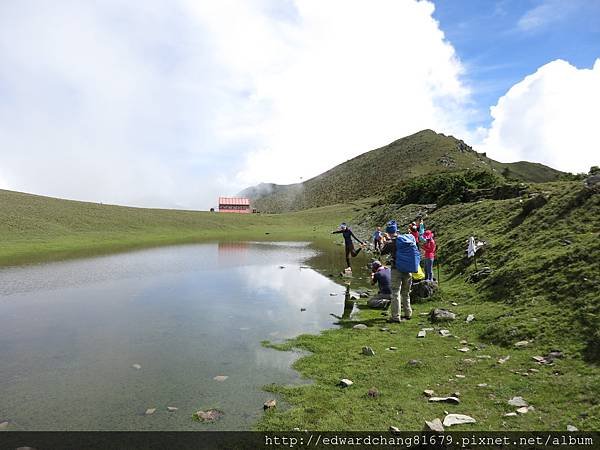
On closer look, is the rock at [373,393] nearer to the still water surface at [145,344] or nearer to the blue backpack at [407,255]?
the still water surface at [145,344]

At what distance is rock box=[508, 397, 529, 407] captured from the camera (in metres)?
8.08

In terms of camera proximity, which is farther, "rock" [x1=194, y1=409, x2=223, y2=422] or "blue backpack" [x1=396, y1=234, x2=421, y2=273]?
"blue backpack" [x1=396, y1=234, x2=421, y2=273]

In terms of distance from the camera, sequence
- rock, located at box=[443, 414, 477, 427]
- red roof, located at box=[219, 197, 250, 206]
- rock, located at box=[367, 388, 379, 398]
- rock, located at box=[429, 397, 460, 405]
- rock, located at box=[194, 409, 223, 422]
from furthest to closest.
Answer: red roof, located at box=[219, 197, 250, 206] < rock, located at box=[367, 388, 379, 398] < rock, located at box=[429, 397, 460, 405] < rock, located at box=[194, 409, 223, 422] < rock, located at box=[443, 414, 477, 427]

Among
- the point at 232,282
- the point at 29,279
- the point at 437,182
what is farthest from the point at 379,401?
the point at 437,182

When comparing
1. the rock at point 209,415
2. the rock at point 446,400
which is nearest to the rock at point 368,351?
the rock at point 446,400

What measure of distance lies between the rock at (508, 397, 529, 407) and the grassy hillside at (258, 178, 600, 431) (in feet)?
0.46

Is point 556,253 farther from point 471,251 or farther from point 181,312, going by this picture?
point 181,312

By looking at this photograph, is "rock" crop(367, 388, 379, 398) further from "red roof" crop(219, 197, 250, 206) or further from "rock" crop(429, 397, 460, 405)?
"red roof" crop(219, 197, 250, 206)

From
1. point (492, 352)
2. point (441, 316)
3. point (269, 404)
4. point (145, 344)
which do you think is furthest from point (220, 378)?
point (441, 316)

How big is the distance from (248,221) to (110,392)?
9834 centimetres

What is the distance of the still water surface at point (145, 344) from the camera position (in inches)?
348

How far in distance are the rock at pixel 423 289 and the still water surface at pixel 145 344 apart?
3.76 m

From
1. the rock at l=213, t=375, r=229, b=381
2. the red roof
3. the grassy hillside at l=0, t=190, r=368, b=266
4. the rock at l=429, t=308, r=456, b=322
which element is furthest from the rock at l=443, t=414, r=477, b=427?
the red roof

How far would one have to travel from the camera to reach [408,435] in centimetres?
738
